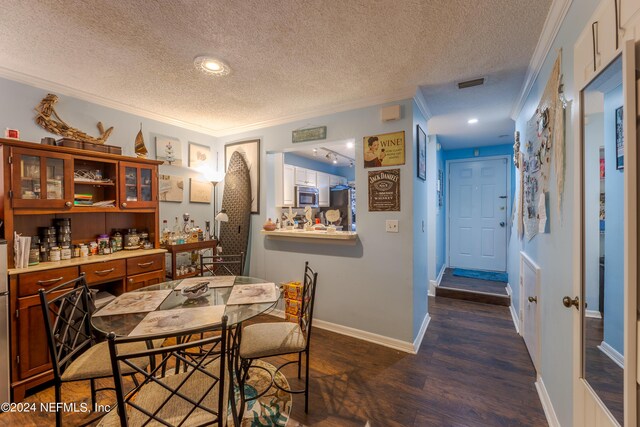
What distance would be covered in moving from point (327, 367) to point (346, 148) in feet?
11.7

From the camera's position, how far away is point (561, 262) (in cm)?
151

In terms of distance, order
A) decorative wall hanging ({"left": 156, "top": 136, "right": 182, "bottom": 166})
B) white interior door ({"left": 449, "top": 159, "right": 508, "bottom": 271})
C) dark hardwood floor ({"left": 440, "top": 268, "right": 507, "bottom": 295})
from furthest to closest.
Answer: white interior door ({"left": 449, "top": 159, "right": 508, "bottom": 271})
dark hardwood floor ({"left": 440, "top": 268, "right": 507, "bottom": 295})
decorative wall hanging ({"left": 156, "top": 136, "right": 182, "bottom": 166})

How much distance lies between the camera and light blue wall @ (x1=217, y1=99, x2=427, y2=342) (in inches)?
99.7

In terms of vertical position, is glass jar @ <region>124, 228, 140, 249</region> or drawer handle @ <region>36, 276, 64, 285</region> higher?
glass jar @ <region>124, 228, 140, 249</region>

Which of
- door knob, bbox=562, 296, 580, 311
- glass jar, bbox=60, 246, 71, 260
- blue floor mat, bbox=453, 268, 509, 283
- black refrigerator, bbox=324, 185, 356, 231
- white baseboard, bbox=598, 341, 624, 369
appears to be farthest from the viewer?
black refrigerator, bbox=324, 185, 356, 231

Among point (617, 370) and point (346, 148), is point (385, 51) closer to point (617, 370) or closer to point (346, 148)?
point (617, 370)

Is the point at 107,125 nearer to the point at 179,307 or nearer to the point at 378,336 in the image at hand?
the point at 179,307

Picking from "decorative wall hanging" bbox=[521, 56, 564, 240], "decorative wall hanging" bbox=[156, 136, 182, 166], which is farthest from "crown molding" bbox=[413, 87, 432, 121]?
"decorative wall hanging" bbox=[156, 136, 182, 166]

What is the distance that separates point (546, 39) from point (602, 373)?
190 cm

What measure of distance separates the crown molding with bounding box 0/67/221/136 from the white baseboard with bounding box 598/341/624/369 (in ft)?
13.1

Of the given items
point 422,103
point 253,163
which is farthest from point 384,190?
point 253,163

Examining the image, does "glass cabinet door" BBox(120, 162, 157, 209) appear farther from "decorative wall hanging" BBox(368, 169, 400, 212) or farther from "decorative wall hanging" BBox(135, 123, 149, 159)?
"decorative wall hanging" BBox(368, 169, 400, 212)

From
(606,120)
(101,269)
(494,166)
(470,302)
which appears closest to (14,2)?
(101,269)

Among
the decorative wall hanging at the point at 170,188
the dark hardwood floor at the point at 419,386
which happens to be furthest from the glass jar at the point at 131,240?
the dark hardwood floor at the point at 419,386
